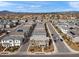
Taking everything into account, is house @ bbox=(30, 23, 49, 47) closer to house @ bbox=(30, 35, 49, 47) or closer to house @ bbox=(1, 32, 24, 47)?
house @ bbox=(30, 35, 49, 47)

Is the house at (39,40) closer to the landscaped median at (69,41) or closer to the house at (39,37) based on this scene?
the house at (39,37)

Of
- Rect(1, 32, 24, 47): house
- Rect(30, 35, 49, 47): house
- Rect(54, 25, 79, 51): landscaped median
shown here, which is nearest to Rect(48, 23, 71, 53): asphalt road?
Rect(54, 25, 79, 51): landscaped median

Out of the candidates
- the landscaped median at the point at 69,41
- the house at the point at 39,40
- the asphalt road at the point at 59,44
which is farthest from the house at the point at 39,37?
the landscaped median at the point at 69,41

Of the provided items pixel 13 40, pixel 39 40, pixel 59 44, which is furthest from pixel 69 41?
pixel 13 40

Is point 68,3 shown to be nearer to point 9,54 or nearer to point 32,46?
point 32,46

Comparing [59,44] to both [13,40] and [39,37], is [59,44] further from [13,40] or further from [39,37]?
[13,40]

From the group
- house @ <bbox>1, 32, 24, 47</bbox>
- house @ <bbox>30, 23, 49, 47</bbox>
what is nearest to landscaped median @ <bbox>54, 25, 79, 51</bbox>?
house @ <bbox>30, 23, 49, 47</bbox>

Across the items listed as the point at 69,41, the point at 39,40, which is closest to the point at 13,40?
the point at 39,40

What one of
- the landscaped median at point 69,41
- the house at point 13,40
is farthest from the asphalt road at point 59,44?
the house at point 13,40

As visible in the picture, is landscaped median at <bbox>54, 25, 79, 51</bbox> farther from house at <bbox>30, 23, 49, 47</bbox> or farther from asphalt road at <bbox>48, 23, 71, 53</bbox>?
house at <bbox>30, 23, 49, 47</bbox>

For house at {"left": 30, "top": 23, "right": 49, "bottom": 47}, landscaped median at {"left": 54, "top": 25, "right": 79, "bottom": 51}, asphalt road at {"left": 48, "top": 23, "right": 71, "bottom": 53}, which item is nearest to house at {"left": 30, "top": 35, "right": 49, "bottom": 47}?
house at {"left": 30, "top": 23, "right": 49, "bottom": 47}

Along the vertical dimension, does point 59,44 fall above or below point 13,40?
below

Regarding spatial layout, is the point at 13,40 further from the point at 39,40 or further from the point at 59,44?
the point at 59,44
